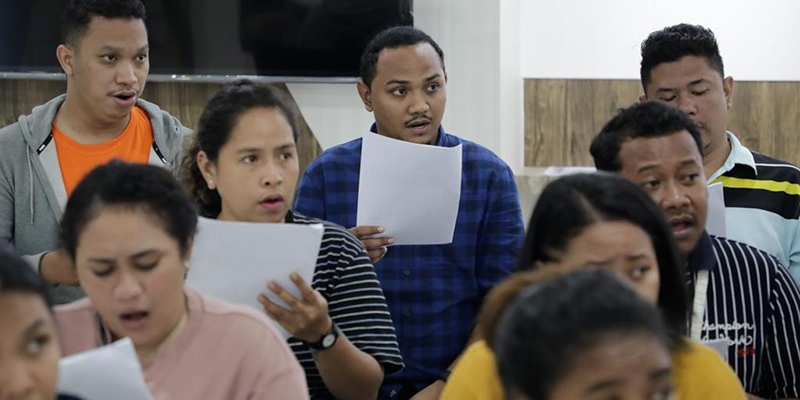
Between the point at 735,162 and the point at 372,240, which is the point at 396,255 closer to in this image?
the point at 372,240

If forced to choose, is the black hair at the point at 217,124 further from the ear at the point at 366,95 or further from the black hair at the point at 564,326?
the black hair at the point at 564,326

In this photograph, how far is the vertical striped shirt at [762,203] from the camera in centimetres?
249

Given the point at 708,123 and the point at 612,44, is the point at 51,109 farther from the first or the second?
the point at 612,44

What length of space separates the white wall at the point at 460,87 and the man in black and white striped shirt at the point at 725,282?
2.36m

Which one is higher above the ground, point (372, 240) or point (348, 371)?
point (372, 240)

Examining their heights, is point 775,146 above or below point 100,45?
below

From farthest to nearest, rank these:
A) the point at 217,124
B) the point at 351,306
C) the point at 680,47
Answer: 1. the point at 680,47
2. the point at 217,124
3. the point at 351,306

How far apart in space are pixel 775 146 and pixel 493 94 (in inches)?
47.0

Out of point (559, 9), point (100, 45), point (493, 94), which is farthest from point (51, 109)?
point (559, 9)

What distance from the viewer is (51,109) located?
2789mm

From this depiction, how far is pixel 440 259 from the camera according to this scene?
260 centimetres

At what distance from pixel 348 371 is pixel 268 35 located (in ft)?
8.53

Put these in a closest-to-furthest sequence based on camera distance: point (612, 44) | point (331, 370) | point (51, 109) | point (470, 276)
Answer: point (331, 370) → point (470, 276) → point (51, 109) → point (612, 44)

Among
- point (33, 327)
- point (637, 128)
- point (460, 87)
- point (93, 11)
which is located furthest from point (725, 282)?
point (460, 87)
